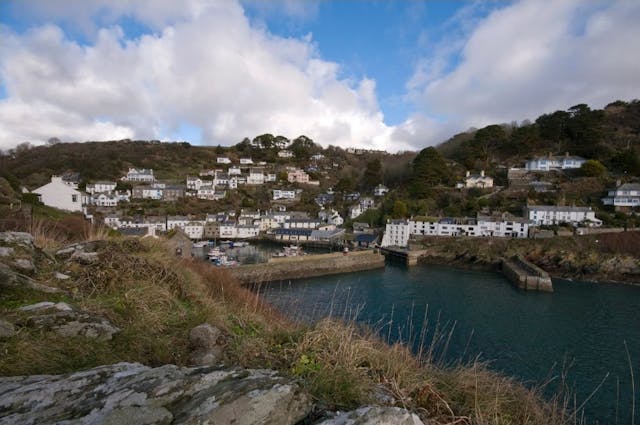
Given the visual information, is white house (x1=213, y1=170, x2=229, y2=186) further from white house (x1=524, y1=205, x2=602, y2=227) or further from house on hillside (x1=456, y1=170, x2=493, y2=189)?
white house (x1=524, y1=205, x2=602, y2=227)

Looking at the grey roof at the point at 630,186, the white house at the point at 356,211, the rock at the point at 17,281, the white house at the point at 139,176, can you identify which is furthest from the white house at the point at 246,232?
the grey roof at the point at 630,186

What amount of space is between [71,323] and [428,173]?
4740 cm

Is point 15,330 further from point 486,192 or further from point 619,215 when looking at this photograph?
point 486,192

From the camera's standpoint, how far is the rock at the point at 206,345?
6.77 ft

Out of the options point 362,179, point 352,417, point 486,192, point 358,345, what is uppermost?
point 362,179

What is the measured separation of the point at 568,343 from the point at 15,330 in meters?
18.0

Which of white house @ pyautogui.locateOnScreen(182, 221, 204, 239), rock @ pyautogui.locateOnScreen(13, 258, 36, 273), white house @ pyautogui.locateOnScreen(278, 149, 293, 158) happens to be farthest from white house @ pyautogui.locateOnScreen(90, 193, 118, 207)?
rock @ pyautogui.locateOnScreen(13, 258, 36, 273)

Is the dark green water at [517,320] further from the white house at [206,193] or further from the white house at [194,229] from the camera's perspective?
the white house at [206,193]

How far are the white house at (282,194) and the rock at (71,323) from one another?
186 feet

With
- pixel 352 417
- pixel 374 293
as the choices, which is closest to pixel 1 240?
pixel 352 417

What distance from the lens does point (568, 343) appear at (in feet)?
45.4

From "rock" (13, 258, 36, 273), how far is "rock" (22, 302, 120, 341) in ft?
3.48

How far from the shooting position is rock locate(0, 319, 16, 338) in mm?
1816

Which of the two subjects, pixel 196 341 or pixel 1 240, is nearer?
pixel 196 341
